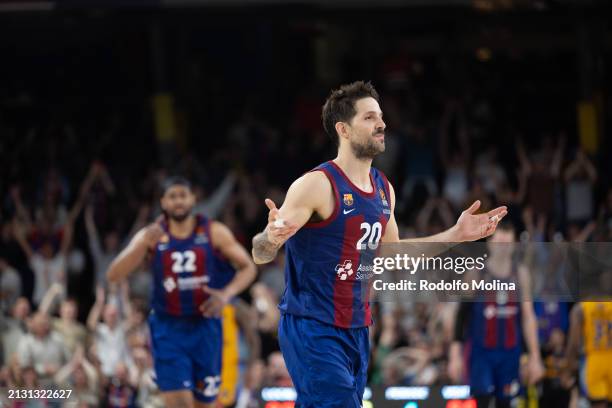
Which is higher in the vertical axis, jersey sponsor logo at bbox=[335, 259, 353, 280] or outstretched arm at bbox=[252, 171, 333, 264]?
outstretched arm at bbox=[252, 171, 333, 264]

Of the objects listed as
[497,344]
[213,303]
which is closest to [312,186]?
[213,303]

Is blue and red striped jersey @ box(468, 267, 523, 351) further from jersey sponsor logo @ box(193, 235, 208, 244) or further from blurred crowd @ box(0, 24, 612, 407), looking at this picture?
jersey sponsor logo @ box(193, 235, 208, 244)

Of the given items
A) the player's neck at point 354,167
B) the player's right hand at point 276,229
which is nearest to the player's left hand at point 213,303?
the player's neck at point 354,167

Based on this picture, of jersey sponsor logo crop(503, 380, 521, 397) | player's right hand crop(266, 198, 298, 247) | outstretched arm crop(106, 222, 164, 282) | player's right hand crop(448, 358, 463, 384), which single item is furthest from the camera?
jersey sponsor logo crop(503, 380, 521, 397)

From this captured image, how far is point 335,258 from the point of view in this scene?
7.88 meters

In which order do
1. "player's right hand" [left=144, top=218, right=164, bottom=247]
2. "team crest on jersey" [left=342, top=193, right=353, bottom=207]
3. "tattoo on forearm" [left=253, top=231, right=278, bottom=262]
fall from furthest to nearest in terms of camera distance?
"player's right hand" [left=144, top=218, right=164, bottom=247]
"team crest on jersey" [left=342, top=193, right=353, bottom=207]
"tattoo on forearm" [left=253, top=231, right=278, bottom=262]

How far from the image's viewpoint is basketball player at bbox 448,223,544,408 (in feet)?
41.1

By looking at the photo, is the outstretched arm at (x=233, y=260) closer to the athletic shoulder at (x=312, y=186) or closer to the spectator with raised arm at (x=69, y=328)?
the athletic shoulder at (x=312, y=186)

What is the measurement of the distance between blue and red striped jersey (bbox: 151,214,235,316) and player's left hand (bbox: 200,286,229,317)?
0.06 metres

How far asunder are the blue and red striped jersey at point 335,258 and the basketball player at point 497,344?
4.63 metres

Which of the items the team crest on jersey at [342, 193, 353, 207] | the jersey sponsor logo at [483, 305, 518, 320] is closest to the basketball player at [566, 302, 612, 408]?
the jersey sponsor logo at [483, 305, 518, 320]

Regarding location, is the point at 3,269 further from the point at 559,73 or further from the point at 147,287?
the point at 559,73

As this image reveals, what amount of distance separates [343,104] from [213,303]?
3.15 meters

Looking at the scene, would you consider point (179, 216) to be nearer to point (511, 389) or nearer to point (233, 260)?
point (233, 260)
